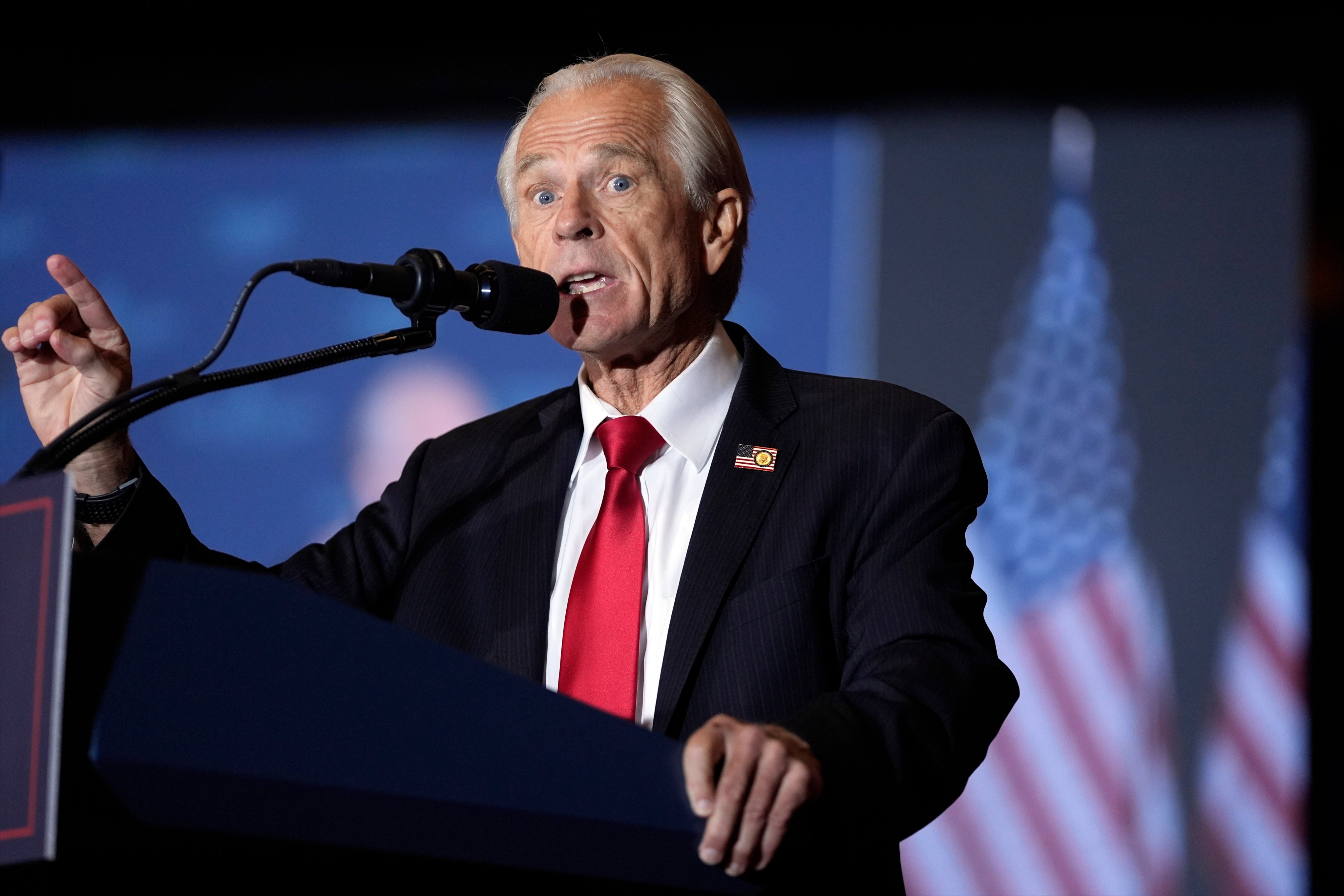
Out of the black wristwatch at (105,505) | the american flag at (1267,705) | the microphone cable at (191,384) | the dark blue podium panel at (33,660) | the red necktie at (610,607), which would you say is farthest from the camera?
the american flag at (1267,705)

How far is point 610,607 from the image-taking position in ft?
5.08

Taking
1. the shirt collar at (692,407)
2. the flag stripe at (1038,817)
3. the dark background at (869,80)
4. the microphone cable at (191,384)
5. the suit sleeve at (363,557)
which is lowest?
the flag stripe at (1038,817)

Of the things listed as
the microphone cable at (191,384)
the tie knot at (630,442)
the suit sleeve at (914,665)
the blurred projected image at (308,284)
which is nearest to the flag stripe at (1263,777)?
the blurred projected image at (308,284)

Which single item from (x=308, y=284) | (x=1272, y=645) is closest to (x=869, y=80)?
(x=308, y=284)

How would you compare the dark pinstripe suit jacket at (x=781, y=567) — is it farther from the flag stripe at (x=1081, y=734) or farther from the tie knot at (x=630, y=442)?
the flag stripe at (x=1081, y=734)

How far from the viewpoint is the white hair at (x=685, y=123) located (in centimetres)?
189

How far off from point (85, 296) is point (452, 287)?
1.32 feet

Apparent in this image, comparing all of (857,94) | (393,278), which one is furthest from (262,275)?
(857,94)

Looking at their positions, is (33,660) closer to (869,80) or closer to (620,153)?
(620,153)

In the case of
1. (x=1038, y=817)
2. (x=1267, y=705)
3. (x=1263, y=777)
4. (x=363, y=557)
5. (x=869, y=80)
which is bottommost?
(x=1038, y=817)

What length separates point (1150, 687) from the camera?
269cm

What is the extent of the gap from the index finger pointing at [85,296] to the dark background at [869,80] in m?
1.71

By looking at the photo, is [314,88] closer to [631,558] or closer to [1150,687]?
[631,558]

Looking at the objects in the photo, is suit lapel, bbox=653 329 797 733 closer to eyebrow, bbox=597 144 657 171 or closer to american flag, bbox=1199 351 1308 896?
eyebrow, bbox=597 144 657 171
